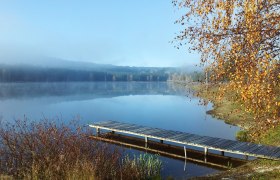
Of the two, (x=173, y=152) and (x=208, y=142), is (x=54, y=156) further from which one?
(x=173, y=152)

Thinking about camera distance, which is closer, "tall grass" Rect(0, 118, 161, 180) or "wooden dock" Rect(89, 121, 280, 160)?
"tall grass" Rect(0, 118, 161, 180)

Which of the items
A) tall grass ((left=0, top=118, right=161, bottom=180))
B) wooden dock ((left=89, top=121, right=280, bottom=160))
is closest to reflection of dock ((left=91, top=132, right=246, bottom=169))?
wooden dock ((left=89, top=121, right=280, bottom=160))

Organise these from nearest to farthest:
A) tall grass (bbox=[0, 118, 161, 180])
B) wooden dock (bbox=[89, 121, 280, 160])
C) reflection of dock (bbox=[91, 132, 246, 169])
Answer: tall grass (bbox=[0, 118, 161, 180]), wooden dock (bbox=[89, 121, 280, 160]), reflection of dock (bbox=[91, 132, 246, 169])

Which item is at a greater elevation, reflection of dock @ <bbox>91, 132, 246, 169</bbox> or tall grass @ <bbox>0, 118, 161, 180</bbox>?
tall grass @ <bbox>0, 118, 161, 180</bbox>

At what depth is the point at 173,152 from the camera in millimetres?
32625

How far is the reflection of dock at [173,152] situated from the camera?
28391 mm

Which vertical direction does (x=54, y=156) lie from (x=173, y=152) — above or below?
above

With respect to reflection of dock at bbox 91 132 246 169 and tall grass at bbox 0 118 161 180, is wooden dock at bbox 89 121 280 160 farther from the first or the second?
tall grass at bbox 0 118 161 180

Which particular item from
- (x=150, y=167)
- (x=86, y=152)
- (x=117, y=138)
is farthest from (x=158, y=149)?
(x=86, y=152)

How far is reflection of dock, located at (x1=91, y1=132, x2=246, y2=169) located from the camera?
1118 inches

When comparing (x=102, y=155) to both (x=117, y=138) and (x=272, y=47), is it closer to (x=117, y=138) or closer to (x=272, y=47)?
(x=272, y=47)

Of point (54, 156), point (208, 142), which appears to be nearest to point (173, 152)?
point (208, 142)

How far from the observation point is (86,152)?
58.4ft

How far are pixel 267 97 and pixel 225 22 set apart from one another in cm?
265
